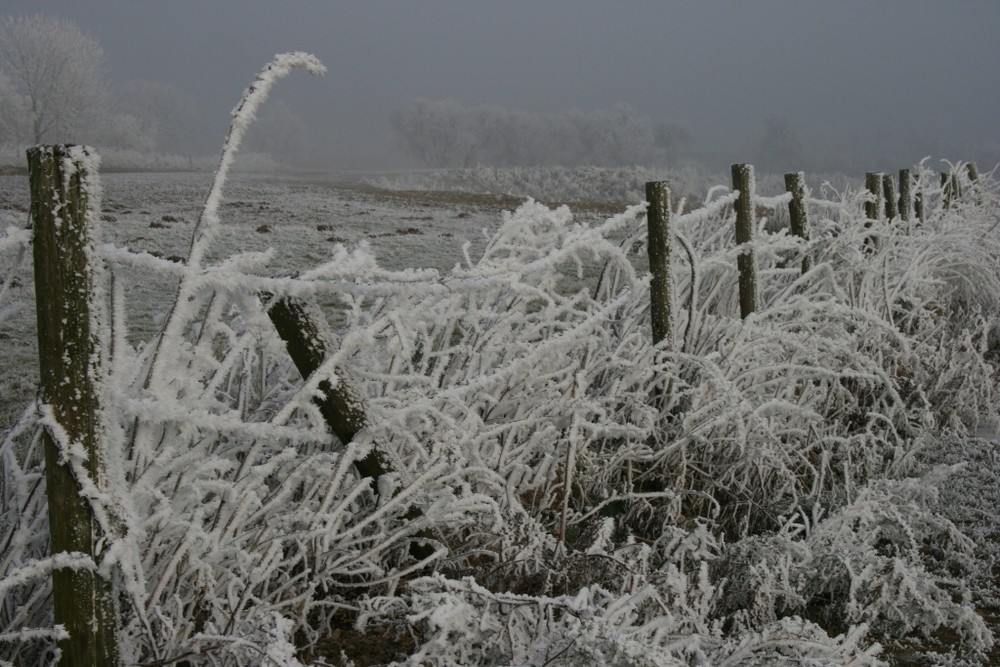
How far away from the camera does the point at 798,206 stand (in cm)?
568

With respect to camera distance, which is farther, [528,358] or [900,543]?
[900,543]

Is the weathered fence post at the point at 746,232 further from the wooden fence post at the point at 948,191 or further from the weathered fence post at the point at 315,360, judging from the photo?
the wooden fence post at the point at 948,191

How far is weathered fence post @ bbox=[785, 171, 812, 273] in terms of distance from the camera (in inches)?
223

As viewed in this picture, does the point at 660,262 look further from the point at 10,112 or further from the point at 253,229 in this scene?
the point at 10,112

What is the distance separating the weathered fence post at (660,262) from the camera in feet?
12.8

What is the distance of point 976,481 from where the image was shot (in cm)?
417

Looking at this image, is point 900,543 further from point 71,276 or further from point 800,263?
point 71,276

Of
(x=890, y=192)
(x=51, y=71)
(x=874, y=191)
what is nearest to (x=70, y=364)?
(x=874, y=191)

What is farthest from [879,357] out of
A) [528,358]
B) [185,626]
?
[185,626]

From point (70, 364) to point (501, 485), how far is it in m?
1.71

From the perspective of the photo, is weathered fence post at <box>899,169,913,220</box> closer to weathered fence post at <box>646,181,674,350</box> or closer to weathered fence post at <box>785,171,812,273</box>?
weathered fence post at <box>785,171,812,273</box>

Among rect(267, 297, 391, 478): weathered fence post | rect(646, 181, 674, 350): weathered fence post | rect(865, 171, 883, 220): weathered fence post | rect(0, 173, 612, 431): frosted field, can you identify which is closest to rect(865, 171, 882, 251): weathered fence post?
rect(865, 171, 883, 220): weathered fence post

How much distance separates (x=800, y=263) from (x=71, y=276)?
4.90m

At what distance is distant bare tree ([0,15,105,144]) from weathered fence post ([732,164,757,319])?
41.8 meters
